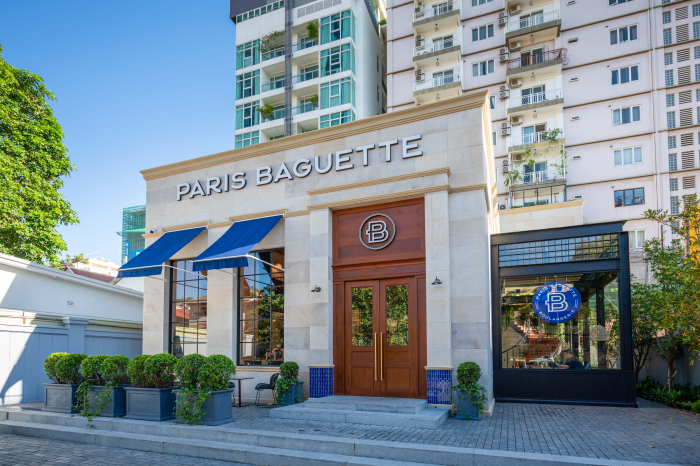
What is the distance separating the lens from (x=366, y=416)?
31.2 ft

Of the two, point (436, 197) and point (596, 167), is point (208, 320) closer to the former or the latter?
point (436, 197)

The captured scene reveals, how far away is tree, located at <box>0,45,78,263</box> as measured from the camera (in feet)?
69.2

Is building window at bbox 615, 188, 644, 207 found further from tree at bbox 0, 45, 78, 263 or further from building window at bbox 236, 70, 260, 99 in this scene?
tree at bbox 0, 45, 78, 263

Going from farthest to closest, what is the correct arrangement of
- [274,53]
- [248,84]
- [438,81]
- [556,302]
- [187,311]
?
1. [248,84]
2. [274,53]
3. [438,81]
4. [187,311]
5. [556,302]

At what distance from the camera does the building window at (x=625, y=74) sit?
3400 cm

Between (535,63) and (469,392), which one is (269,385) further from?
(535,63)

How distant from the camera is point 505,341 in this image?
12.4 m

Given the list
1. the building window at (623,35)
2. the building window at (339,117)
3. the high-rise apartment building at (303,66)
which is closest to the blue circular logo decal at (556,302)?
the high-rise apartment building at (303,66)

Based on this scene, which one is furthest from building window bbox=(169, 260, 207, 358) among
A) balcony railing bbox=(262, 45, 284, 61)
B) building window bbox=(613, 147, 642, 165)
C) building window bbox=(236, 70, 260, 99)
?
balcony railing bbox=(262, 45, 284, 61)

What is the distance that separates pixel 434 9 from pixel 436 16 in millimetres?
1699

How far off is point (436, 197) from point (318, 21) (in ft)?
116

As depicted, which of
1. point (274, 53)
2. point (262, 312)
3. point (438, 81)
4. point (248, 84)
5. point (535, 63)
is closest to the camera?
point (262, 312)

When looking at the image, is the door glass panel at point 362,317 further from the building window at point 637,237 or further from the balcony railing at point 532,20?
the balcony railing at point 532,20

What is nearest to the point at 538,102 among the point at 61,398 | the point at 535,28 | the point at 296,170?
the point at 535,28
